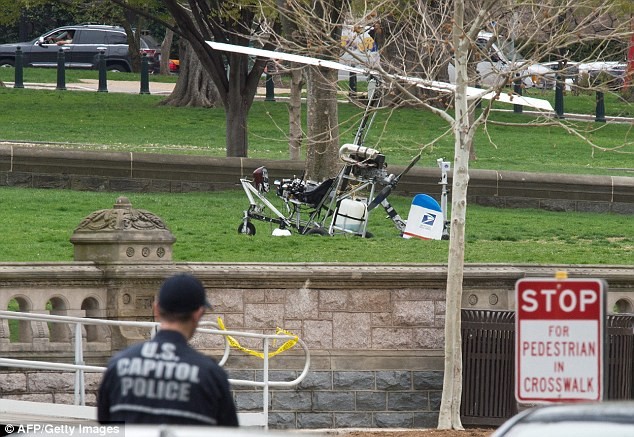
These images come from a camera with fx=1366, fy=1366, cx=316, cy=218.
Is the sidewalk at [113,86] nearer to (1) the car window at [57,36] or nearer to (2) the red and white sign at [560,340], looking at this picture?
(1) the car window at [57,36]

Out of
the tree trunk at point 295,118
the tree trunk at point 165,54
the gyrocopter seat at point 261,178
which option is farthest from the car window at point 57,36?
the gyrocopter seat at point 261,178

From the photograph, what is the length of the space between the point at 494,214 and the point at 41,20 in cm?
3714

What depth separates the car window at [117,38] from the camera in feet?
152

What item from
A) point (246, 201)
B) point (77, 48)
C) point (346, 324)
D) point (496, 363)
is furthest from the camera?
point (77, 48)

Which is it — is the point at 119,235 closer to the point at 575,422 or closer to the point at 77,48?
the point at 575,422

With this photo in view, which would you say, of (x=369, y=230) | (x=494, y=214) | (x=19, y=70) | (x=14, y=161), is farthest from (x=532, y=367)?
(x=19, y=70)

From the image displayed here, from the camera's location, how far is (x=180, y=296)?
18.4ft

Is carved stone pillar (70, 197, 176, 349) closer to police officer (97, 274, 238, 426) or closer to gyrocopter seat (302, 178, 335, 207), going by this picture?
gyrocopter seat (302, 178, 335, 207)

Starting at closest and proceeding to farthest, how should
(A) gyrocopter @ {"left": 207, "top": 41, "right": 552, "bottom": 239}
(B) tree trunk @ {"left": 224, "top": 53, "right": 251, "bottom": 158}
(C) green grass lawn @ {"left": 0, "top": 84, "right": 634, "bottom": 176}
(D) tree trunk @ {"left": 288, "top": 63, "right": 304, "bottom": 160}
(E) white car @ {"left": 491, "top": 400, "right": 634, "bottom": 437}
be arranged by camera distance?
(E) white car @ {"left": 491, "top": 400, "right": 634, "bottom": 437} → (A) gyrocopter @ {"left": 207, "top": 41, "right": 552, "bottom": 239} → (B) tree trunk @ {"left": 224, "top": 53, "right": 251, "bottom": 158} → (D) tree trunk @ {"left": 288, "top": 63, "right": 304, "bottom": 160} → (C) green grass lawn @ {"left": 0, "top": 84, "right": 634, "bottom": 176}

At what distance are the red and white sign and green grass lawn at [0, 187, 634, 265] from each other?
9.33 meters

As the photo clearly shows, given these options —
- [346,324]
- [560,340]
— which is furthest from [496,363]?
[560,340]

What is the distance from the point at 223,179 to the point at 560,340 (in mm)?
15747

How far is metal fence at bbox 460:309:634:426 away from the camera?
47.6ft

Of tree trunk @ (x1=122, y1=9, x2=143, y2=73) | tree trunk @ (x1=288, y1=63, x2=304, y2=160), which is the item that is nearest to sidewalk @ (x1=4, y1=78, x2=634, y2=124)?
tree trunk @ (x1=122, y1=9, x2=143, y2=73)
